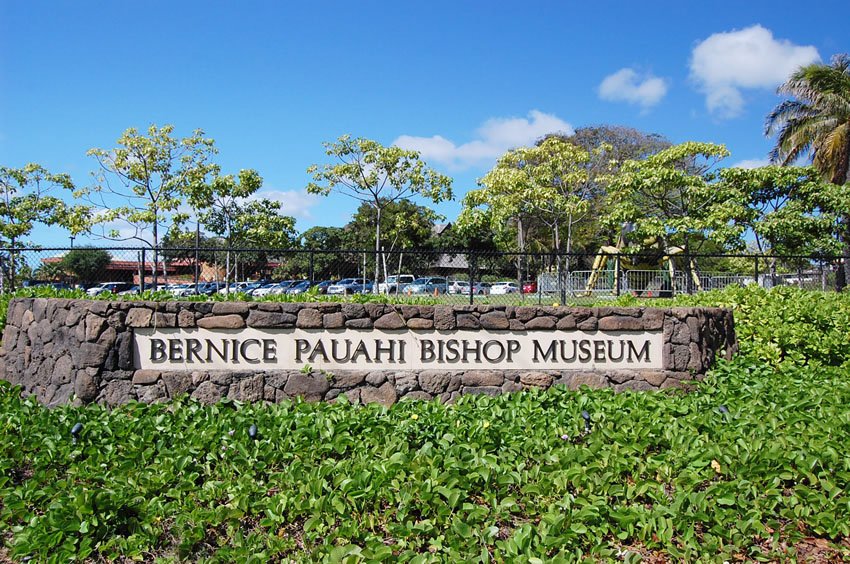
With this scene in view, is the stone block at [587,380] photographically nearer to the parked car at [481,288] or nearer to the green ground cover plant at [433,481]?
the green ground cover plant at [433,481]

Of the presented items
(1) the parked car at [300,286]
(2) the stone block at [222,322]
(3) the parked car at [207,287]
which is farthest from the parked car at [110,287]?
(2) the stone block at [222,322]

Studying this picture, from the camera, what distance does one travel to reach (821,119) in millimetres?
24781

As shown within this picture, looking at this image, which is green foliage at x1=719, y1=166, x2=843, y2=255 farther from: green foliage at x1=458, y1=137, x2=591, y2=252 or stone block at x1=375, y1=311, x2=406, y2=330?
stone block at x1=375, y1=311, x2=406, y2=330

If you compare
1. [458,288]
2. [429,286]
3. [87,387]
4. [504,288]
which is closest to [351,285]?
[429,286]

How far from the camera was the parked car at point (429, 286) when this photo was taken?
31.5 ft

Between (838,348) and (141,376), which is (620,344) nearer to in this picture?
(838,348)

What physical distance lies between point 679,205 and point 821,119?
283 inches

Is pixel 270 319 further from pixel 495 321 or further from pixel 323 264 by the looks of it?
pixel 323 264

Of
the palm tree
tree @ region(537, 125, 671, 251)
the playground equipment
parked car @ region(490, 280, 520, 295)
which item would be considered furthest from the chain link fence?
tree @ region(537, 125, 671, 251)

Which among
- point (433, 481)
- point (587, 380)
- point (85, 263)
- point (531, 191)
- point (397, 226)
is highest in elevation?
point (531, 191)

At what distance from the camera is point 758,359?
6918 millimetres

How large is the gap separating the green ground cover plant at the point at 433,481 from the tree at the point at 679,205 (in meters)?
15.2

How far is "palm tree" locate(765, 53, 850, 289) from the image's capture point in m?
24.2

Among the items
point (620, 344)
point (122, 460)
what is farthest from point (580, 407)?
point (122, 460)
